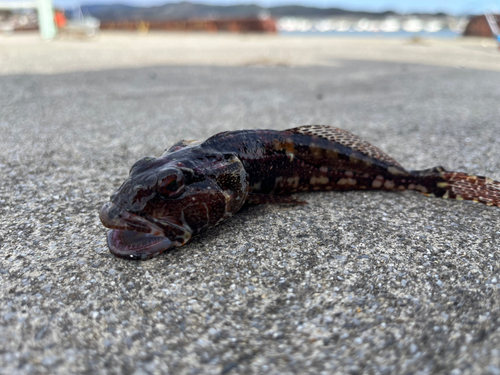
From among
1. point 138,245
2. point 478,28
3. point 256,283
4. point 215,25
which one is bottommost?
point 256,283

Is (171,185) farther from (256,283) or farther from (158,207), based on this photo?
(256,283)

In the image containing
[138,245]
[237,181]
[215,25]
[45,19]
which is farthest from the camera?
[215,25]

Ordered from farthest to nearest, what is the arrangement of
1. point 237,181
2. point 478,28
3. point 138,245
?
1. point 478,28
2. point 237,181
3. point 138,245

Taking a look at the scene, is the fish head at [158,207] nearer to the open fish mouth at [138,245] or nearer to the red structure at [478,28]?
the open fish mouth at [138,245]

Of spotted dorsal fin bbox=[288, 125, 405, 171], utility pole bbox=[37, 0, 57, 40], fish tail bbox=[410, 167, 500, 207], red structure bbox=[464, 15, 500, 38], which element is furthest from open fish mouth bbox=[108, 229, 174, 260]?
red structure bbox=[464, 15, 500, 38]

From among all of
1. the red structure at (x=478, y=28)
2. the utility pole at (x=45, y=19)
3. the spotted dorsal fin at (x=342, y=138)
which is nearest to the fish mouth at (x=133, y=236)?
the spotted dorsal fin at (x=342, y=138)

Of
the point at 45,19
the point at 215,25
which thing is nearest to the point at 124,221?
the point at 45,19

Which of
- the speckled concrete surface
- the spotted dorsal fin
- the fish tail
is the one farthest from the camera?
the spotted dorsal fin

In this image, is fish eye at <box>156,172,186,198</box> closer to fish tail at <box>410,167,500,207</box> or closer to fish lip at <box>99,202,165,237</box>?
fish lip at <box>99,202,165,237</box>
